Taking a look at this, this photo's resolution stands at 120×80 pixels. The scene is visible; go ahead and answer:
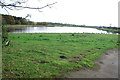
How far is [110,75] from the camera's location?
7.79m

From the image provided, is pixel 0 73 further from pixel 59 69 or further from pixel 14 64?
pixel 59 69

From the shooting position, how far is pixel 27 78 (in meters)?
6.59

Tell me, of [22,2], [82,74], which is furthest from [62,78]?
[22,2]

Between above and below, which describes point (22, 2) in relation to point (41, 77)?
above

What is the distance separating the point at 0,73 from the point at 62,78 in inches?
148

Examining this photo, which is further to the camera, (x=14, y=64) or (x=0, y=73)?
(x=14, y=64)

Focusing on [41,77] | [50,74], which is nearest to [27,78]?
[41,77]

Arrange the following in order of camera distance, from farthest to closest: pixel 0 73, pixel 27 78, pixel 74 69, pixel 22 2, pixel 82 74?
pixel 74 69, pixel 82 74, pixel 0 73, pixel 27 78, pixel 22 2

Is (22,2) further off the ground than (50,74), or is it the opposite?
Result: (22,2)

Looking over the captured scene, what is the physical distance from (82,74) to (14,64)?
487 cm

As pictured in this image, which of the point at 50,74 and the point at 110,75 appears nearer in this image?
the point at 50,74

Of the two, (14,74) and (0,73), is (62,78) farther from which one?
(0,73)

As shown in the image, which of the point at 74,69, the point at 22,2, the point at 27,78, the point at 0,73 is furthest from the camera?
the point at 74,69

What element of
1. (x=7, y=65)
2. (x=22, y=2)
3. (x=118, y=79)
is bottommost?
(x=118, y=79)
